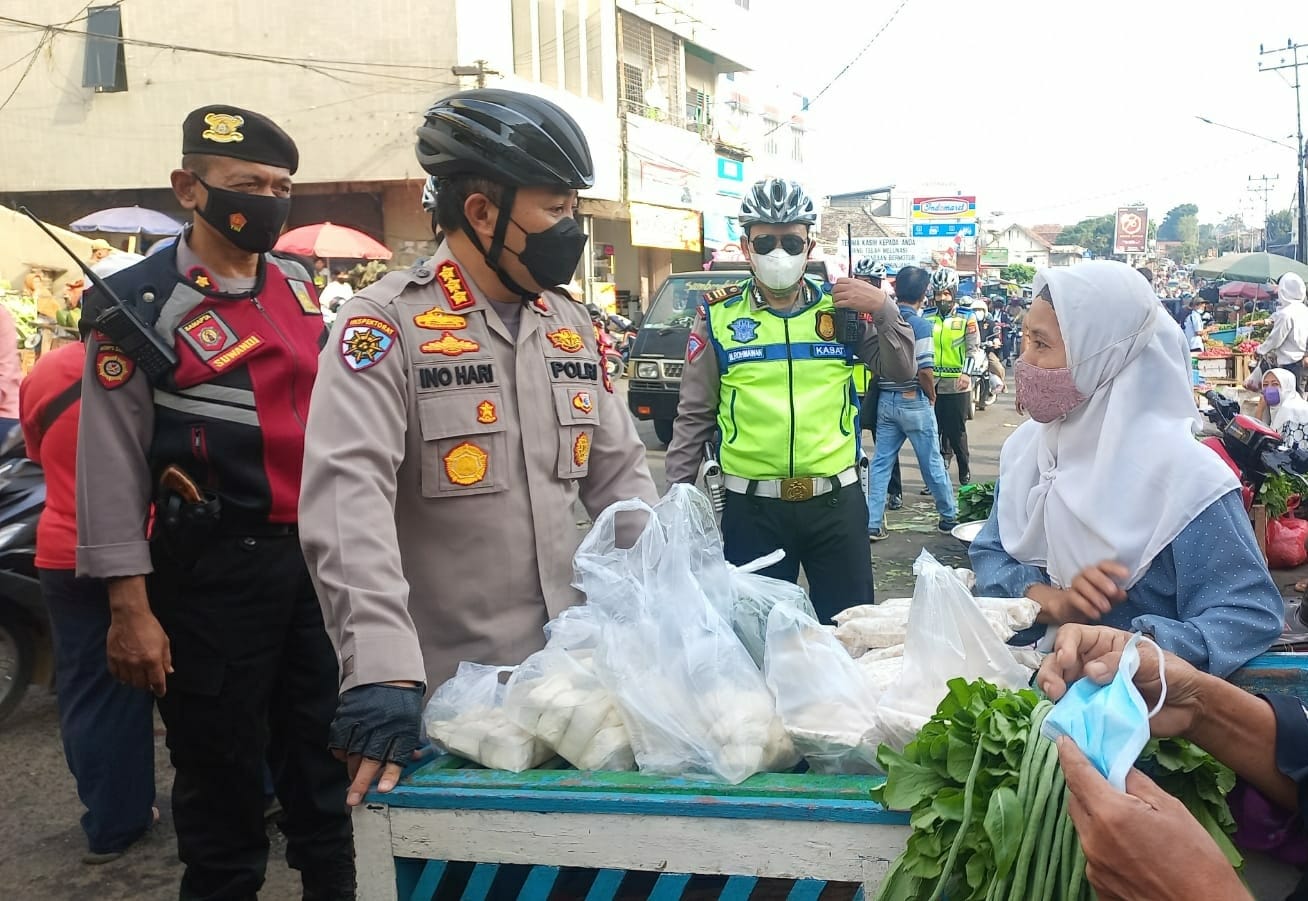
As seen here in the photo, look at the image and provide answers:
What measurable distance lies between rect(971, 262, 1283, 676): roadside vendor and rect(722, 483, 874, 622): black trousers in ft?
4.56

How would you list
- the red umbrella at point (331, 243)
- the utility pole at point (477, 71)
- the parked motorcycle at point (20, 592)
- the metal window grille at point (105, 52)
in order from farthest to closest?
the metal window grille at point (105, 52) < the utility pole at point (477, 71) < the red umbrella at point (331, 243) < the parked motorcycle at point (20, 592)

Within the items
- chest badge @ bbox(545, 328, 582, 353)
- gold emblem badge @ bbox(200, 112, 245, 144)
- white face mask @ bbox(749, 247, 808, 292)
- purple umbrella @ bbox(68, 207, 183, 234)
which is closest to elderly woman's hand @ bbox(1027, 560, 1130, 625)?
chest badge @ bbox(545, 328, 582, 353)

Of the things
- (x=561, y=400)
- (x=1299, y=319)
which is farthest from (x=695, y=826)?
(x=1299, y=319)

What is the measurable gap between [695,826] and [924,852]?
1.11ft

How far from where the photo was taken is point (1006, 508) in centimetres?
256

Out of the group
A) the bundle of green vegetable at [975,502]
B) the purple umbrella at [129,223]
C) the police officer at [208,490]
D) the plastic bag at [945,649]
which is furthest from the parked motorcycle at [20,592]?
the purple umbrella at [129,223]

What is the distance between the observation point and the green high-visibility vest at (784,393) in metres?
3.83

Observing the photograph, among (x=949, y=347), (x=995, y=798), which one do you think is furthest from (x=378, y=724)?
(x=949, y=347)

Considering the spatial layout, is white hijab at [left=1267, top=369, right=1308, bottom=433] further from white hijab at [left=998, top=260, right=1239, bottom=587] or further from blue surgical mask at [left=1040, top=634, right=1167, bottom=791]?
blue surgical mask at [left=1040, top=634, right=1167, bottom=791]

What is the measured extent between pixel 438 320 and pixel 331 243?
14713 mm

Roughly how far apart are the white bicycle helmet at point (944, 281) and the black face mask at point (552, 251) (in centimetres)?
931

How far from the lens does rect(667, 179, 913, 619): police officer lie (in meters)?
3.84

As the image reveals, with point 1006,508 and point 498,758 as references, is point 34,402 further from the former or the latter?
point 1006,508

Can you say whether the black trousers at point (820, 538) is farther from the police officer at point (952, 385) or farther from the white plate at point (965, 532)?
the police officer at point (952, 385)
